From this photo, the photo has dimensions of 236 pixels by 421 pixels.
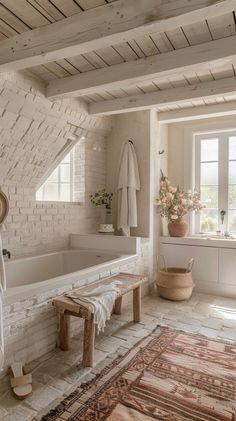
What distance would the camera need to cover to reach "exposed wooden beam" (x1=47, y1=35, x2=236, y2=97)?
207cm

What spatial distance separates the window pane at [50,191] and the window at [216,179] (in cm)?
205

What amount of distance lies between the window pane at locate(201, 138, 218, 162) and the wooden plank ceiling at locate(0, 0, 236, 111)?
1.41 metres

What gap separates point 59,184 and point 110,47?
6.81 feet

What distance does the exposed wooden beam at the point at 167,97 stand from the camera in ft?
9.10

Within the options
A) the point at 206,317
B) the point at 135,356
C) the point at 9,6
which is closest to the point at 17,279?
the point at 135,356

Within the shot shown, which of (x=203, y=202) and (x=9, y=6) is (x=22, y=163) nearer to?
(x=9, y=6)

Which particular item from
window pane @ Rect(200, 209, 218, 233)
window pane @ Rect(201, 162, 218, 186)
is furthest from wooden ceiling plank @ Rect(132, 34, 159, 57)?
window pane @ Rect(200, 209, 218, 233)

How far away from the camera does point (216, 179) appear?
4082mm

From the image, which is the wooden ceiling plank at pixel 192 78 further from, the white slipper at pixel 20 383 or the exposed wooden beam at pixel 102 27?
the white slipper at pixel 20 383

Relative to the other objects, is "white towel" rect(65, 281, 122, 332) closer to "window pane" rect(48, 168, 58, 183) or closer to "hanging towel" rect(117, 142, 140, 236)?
"hanging towel" rect(117, 142, 140, 236)

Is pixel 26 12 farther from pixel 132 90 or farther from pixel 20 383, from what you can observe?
pixel 20 383

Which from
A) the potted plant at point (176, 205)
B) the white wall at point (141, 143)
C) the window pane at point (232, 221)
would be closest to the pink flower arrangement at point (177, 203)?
the potted plant at point (176, 205)

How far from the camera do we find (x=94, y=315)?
2.01m

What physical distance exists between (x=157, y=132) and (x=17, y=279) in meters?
2.63
